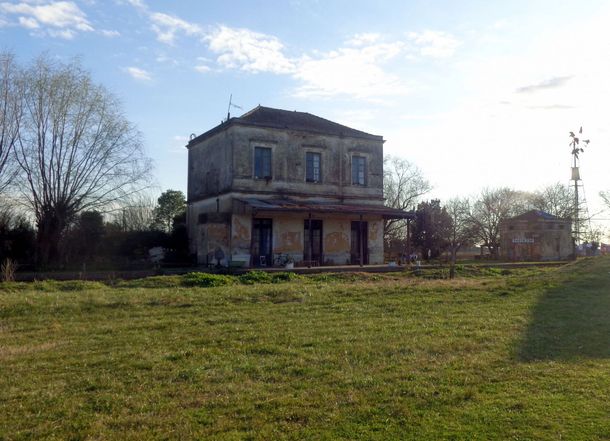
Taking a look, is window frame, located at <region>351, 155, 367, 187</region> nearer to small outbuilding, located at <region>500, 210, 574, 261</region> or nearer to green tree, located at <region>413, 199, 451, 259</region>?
green tree, located at <region>413, 199, 451, 259</region>

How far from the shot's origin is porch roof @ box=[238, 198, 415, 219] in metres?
24.5

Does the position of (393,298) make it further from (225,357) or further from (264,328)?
(225,357)

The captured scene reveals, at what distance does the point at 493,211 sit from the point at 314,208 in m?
30.9

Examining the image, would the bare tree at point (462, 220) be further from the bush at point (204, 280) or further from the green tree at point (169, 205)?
the bush at point (204, 280)

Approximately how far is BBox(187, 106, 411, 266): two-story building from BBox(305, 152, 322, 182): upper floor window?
49mm

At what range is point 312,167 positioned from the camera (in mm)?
28547

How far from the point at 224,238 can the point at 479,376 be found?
68.5ft

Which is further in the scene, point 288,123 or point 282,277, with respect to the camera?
point 288,123

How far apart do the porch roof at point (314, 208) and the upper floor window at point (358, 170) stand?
63.2 inches

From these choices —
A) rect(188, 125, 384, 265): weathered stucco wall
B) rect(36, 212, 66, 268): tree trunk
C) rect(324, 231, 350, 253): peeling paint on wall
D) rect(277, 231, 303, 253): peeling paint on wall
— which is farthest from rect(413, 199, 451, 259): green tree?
rect(36, 212, 66, 268): tree trunk

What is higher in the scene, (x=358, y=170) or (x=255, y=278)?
(x=358, y=170)

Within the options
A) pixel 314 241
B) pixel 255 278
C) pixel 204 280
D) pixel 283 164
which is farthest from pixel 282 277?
pixel 283 164

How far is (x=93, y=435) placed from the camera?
4285 millimetres

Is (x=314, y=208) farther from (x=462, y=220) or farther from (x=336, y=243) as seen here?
(x=462, y=220)
